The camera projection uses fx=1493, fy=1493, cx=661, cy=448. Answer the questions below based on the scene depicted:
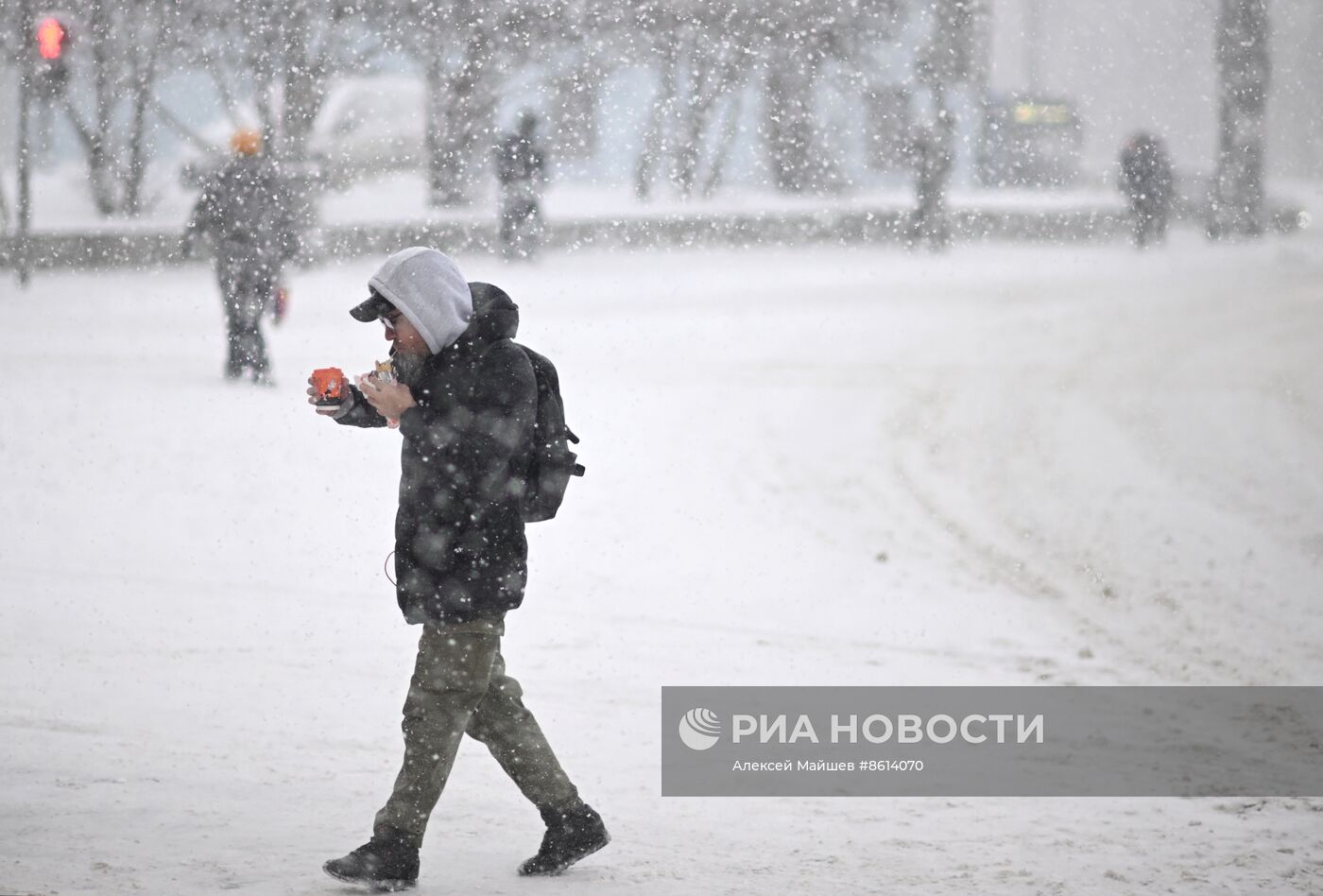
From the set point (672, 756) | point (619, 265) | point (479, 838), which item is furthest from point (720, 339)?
point (479, 838)

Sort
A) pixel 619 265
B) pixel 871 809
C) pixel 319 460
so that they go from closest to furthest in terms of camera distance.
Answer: pixel 871 809 → pixel 319 460 → pixel 619 265

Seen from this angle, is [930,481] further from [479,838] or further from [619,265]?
[619,265]

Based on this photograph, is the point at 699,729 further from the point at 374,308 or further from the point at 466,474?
the point at 374,308


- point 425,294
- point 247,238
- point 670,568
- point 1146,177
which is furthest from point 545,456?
point 1146,177

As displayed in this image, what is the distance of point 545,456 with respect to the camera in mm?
3215

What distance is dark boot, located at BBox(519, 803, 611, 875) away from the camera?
3.36 m

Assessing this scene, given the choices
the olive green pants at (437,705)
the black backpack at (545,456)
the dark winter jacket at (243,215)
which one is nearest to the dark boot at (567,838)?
the olive green pants at (437,705)

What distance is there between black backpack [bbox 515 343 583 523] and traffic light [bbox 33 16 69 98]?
31.5 ft

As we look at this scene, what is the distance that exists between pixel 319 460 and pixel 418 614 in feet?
17.2

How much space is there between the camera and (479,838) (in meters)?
3.72

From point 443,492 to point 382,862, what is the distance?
0.80 m

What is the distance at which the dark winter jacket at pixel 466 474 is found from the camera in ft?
10.1

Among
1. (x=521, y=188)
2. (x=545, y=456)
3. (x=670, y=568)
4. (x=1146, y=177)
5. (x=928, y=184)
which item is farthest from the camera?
(x=928, y=184)

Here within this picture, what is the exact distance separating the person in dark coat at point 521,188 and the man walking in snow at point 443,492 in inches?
445
